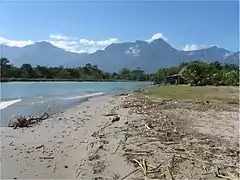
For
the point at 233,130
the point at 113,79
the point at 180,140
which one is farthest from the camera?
the point at 113,79

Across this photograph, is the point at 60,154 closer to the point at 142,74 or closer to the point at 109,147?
the point at 109,147

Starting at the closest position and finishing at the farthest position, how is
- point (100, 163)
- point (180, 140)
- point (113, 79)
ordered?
1. point (100, 163)
2. point (180, 140)
3. point (113, 79)

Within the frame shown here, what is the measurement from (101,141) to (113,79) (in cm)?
15611

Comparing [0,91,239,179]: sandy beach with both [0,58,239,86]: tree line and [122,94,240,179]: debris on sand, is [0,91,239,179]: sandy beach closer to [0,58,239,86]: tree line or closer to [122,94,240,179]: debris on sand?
[122,94,240,179]: debris on sand

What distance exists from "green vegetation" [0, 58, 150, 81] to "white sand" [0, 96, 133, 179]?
101 m

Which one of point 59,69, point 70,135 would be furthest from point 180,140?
point 59,69

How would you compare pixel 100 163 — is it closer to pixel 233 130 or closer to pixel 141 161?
pixel 141 161

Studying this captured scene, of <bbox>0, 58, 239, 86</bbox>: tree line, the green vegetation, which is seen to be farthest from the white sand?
the green vegetation

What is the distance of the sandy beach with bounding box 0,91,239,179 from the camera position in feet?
26.8

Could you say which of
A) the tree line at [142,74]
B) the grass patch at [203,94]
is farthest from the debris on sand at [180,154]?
the tree line at [142,74]

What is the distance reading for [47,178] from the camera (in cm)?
796

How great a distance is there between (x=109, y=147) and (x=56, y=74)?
13081 centimetres

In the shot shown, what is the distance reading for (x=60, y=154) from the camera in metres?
9.95

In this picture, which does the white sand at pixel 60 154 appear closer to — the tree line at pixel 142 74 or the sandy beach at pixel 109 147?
the sandy beach at pixel 109 147
